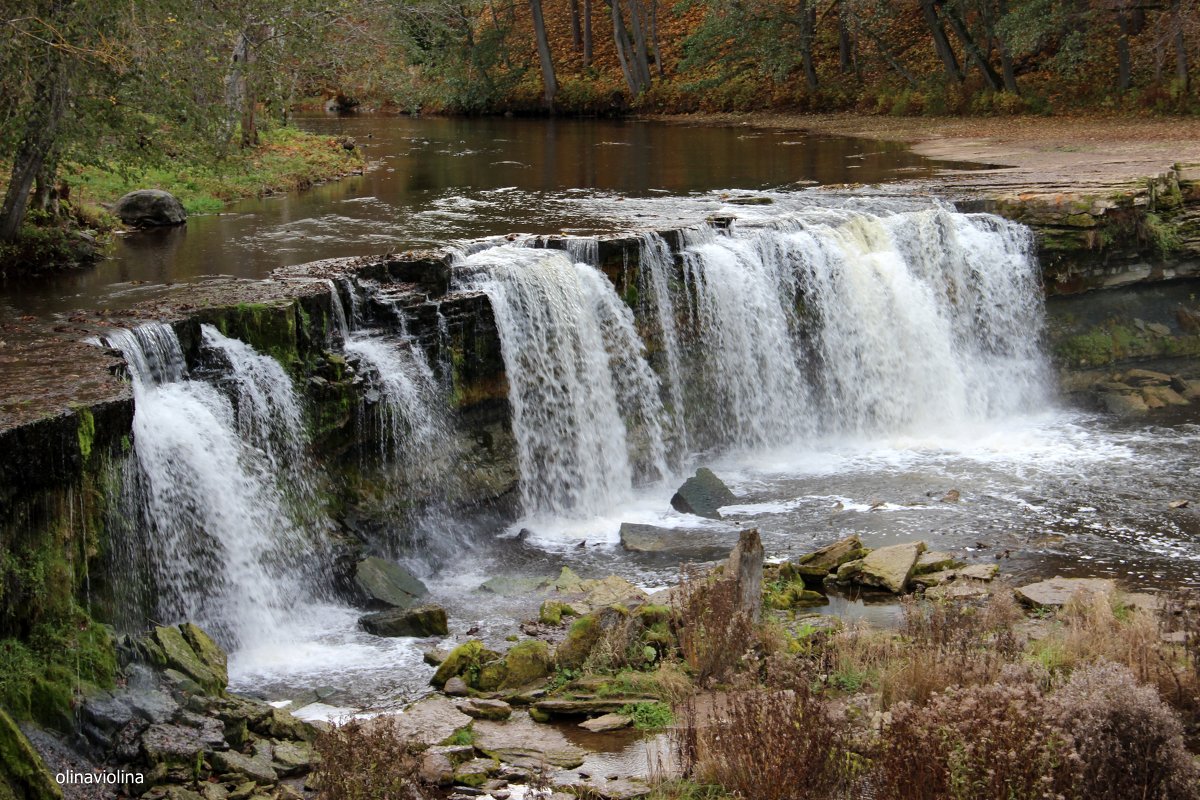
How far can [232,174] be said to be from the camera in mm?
21359

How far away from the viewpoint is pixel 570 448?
13594 mm

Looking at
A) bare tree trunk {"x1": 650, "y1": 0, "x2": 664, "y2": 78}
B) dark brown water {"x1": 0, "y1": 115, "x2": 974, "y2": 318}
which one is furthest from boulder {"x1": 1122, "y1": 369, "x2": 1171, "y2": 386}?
bare tree trunk {"x1": 650, "y1": 0, "x2": 664, "y2": 78}

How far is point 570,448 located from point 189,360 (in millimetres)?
4352

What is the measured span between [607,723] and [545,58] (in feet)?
120

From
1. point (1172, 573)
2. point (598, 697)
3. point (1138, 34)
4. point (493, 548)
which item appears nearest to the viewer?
point (598, 697)

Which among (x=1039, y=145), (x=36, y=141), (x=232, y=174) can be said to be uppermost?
(x=36, y=141)

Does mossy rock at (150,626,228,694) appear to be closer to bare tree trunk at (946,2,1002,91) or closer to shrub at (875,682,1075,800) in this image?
shrub at (875,682,1075,800)

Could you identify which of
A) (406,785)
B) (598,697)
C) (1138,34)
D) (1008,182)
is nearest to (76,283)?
(598,697)

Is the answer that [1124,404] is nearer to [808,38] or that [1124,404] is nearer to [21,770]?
[21,770]

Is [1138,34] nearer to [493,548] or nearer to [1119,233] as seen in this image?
[1119,233]

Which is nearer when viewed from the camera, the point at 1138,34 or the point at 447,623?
the point at 447,623

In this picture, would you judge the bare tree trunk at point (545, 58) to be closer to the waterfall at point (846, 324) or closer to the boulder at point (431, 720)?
the waterfall at point (846, 324)

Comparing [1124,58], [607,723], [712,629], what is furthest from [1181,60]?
[607,723]

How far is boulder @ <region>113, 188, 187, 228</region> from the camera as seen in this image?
1805 cm
